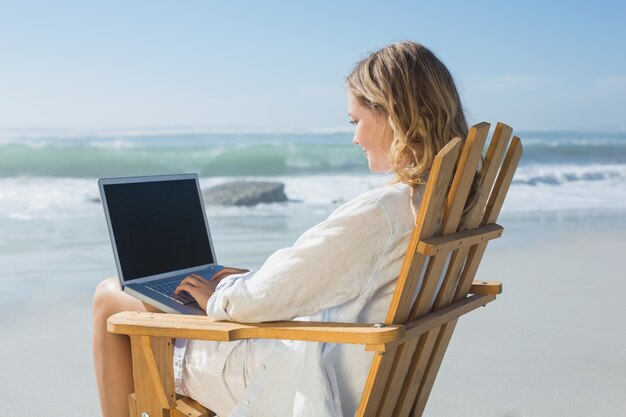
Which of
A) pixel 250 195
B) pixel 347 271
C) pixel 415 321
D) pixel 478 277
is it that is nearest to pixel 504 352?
pixel 478 277

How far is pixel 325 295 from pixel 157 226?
2.69ft

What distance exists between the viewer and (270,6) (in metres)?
21.0

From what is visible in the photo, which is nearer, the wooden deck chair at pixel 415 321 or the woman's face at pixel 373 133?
the wooden deck chair at pixel 415 321

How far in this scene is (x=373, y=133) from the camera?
2.08 metres

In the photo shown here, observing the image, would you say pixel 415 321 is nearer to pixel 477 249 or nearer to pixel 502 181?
pixel 477 249

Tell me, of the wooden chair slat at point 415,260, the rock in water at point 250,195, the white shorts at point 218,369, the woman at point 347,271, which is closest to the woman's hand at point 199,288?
the woman at point 347,271

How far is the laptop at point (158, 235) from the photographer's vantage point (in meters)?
2.39

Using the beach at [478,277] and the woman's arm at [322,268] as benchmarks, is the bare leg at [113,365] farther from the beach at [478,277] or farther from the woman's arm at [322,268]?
the beach at [478,277]

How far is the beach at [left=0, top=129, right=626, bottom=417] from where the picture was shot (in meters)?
3.65

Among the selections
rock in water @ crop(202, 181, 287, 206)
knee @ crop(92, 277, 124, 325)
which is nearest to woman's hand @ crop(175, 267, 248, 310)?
knee @ crop(92, 277, 124, 325)

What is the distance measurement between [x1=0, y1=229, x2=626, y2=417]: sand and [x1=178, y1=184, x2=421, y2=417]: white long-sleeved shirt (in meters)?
1.46

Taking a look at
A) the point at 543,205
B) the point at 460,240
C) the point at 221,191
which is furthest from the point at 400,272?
the point at 221,191

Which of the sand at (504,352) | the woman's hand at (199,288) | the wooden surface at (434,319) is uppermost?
the wooden surface at (434,319)

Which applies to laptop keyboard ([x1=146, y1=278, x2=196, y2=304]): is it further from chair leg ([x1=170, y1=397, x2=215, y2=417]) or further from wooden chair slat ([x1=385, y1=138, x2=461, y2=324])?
wooden chair slat ([x1=385, y1=138, x2=461, y2=324])
